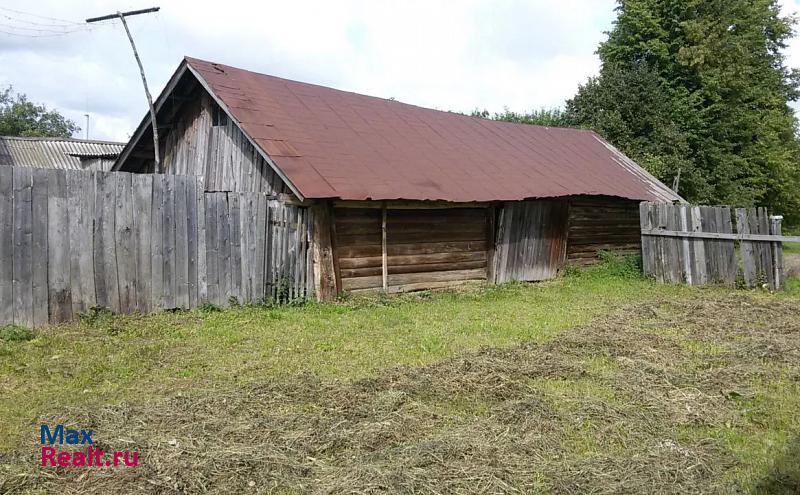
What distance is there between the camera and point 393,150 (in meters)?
13.2

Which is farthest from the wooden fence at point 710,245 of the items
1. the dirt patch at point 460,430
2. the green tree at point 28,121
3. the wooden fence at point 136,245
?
the green tree at point 28,121

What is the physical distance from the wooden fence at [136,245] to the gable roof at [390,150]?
3.86 feet

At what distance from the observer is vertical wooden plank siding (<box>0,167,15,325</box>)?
24.3ft

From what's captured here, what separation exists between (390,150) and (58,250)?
711cm

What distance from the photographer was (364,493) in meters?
3.61

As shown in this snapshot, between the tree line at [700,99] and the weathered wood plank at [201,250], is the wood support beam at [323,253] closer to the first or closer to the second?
the weathered wood plank at [201,250]

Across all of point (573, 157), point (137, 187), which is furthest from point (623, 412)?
point (573, 157)

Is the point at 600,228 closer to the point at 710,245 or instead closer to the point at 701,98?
the point at 710,245

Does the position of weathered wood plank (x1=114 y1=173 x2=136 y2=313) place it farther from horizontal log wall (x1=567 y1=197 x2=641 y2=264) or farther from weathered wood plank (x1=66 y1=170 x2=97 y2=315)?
horizontal log wall (x1=567 y1=197 x2=641 y2=264)

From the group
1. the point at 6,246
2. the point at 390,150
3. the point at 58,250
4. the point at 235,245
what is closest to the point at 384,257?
the point at 390,150

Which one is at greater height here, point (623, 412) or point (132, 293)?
point (132, 293)

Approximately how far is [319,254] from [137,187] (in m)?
3.11

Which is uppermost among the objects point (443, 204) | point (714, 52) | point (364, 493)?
point (714, 52)

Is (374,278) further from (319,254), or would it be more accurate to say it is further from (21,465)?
(21,465)
